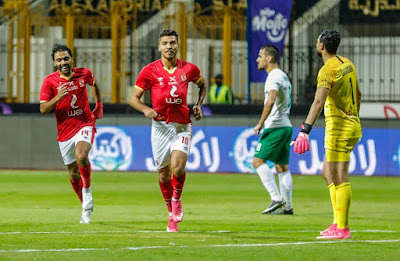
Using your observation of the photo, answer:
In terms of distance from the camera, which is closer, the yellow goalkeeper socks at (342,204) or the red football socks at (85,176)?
the yellow goalkeeper socks at (342,204)

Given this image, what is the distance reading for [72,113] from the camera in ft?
44.2

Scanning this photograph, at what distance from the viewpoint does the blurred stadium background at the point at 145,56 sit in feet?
78.0

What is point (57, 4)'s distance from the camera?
2525 centimetres

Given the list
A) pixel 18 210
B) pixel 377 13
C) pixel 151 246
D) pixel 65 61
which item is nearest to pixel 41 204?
pixel 18 210

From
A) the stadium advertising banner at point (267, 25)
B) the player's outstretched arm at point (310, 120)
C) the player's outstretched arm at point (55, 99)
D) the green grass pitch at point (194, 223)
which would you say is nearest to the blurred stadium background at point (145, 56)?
the stadium advertising banner at point (267, 25)

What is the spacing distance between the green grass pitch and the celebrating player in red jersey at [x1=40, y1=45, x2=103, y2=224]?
628mm

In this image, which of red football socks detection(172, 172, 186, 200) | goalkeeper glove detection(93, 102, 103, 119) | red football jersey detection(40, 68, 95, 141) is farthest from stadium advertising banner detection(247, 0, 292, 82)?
red football socks detection(172, 172, 186, 200)

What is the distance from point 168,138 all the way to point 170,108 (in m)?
0.33

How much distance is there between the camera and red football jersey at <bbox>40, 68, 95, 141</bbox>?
13.4 metres

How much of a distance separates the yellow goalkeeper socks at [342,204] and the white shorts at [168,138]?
1861 millimetres

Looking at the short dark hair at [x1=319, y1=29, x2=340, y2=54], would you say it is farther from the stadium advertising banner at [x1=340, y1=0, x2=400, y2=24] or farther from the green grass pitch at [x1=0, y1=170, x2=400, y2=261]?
the stadium advertising banner at [x1=340, y1=0, x2=400, y2=24]

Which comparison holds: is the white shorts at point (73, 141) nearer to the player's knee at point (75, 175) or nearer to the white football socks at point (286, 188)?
the player's knee at point (75, 175)

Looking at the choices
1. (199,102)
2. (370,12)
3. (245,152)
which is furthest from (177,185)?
(370,12)

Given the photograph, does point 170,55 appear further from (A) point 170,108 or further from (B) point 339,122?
(B) point 339,122
